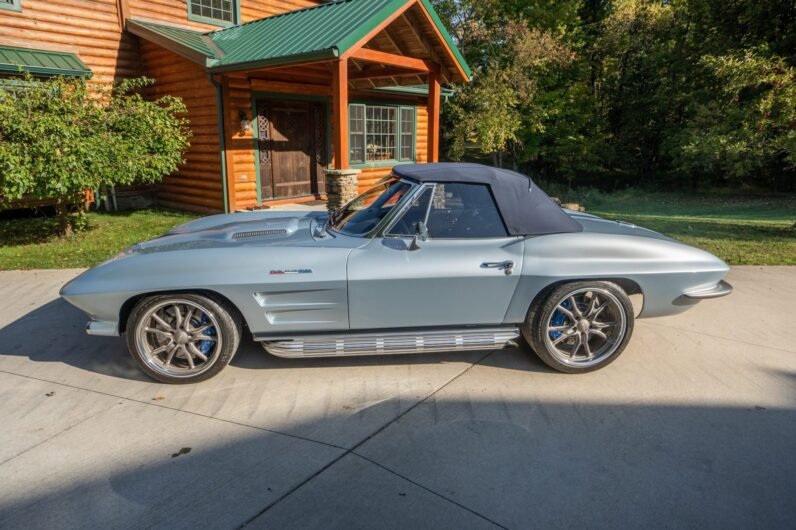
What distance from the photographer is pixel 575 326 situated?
393 centimetres

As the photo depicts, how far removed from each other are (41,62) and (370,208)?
8905 millimetres

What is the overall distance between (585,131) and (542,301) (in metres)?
22.1

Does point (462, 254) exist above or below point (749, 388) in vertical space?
above

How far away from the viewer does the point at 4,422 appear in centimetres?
324

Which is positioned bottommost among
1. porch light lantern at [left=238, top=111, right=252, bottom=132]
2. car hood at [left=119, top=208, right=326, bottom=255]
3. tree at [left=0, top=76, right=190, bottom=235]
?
car hood at [left=119, top=208, right=326, bottom=255]

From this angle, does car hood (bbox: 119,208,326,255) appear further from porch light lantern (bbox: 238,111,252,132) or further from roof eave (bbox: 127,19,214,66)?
porch light lantern (bbox: 238,111,252,132)

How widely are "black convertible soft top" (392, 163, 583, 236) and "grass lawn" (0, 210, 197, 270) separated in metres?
5.28

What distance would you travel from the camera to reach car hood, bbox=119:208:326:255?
12.7 feet

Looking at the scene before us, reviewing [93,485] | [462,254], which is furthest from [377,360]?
[93,485]

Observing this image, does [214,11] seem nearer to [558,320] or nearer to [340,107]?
[340,107]

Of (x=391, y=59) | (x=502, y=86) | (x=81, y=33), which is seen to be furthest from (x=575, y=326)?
(x=502, y=86)

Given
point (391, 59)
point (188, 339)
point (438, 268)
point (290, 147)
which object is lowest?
point (188, 339)

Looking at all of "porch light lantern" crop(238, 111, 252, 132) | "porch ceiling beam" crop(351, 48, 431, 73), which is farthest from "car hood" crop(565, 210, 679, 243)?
"porch light lantern" crop(238, 111, 252, 132)

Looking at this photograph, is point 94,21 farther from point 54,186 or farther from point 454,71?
point 454,71
